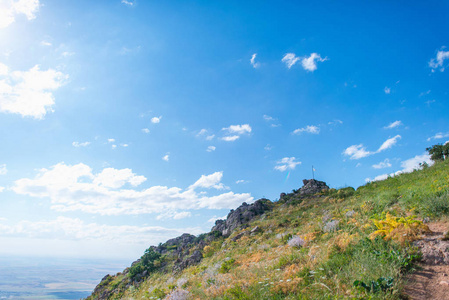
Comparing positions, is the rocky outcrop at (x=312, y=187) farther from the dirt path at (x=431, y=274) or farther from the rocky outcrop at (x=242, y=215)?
the dirt path at (x=431, y=274)

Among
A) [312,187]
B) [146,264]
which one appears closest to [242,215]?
[312,187]

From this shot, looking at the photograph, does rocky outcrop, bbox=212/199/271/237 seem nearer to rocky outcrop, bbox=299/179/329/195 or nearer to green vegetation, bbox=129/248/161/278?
rocky outcrop, bbox=299/179/329/195

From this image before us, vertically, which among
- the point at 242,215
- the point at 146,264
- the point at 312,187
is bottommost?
the point at 146,264

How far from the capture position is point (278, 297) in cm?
480

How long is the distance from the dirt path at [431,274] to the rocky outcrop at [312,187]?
85.5 ft

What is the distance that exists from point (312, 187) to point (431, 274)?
2943 centimetres

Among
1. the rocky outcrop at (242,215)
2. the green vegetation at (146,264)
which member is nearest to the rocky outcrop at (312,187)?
the rocky outcrop at (242,215)

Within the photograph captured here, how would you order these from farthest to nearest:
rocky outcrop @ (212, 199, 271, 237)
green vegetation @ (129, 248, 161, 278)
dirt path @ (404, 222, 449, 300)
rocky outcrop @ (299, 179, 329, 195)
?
rocky outcrop @ (299, 179, 329, 195)
rocky outcrop @ (212, 199, 271, 237)
green vegetation @ (129, 248, 161, 278)
dirt path @ (404, 222, 449, 300)

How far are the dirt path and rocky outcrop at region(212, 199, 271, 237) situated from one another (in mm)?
21637

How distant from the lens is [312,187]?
A: 3262 cm

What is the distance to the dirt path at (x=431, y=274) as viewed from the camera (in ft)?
13.1

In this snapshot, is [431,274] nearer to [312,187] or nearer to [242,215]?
[242,215]

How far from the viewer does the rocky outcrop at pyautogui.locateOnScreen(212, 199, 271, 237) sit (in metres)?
26.6

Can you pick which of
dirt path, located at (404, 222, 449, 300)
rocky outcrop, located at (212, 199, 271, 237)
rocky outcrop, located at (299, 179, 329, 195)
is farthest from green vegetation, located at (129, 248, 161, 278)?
dirt path, located at (404, 222, 449, 300)
